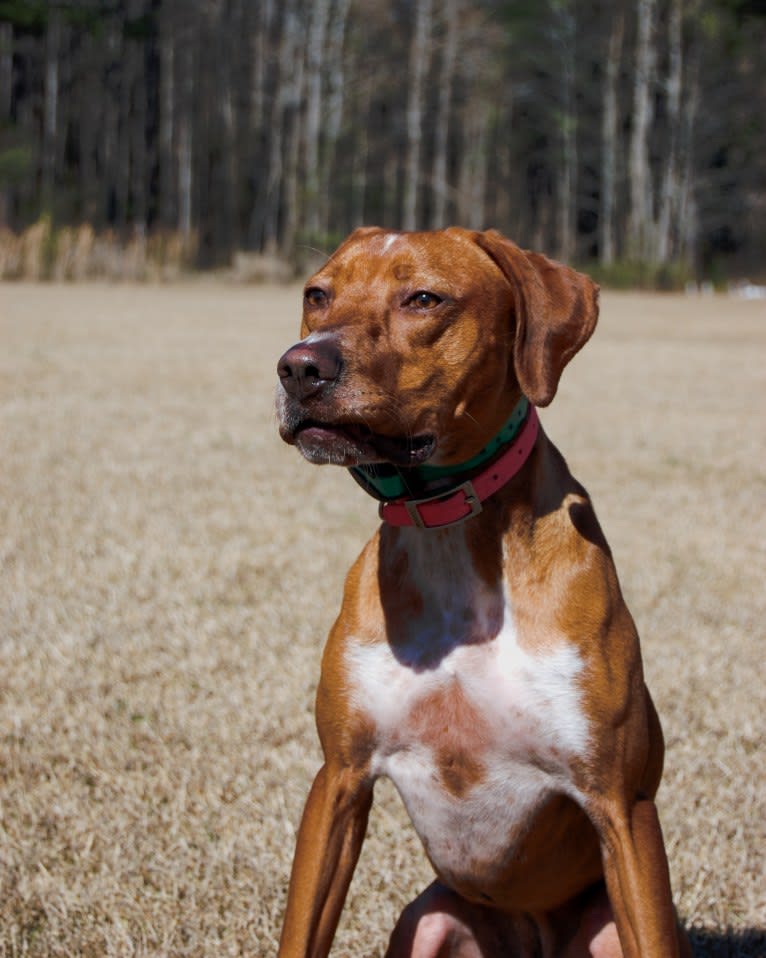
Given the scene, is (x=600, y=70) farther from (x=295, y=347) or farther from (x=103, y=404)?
(x=295, y=347)

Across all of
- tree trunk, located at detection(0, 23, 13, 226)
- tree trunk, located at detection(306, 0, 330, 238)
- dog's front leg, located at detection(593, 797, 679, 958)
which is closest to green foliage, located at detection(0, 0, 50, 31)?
tree trunk, located at detection(0, 23, 13, 226)

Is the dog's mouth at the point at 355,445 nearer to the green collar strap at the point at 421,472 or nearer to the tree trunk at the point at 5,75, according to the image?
the green collar strap at the point at 421,472

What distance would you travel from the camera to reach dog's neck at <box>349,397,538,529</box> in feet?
7.76

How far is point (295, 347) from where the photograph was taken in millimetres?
2211

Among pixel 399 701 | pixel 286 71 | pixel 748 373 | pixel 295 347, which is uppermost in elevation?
pixel 286 71

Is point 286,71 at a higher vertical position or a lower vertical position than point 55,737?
higher

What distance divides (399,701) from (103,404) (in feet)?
26.8

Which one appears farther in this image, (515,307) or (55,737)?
(55,737)

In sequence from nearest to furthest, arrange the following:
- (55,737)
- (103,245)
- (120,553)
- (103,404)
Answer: (55,737) < (120,553) < (103,404) < (103,245)

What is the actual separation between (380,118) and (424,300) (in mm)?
45621

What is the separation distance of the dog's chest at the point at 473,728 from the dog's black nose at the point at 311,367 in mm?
533

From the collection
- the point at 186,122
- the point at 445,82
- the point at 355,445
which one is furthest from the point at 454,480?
the point at 445,82

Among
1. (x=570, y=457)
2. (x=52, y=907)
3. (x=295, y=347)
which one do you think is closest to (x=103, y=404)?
(x=570, y=457)

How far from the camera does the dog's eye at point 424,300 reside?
2.40 m
